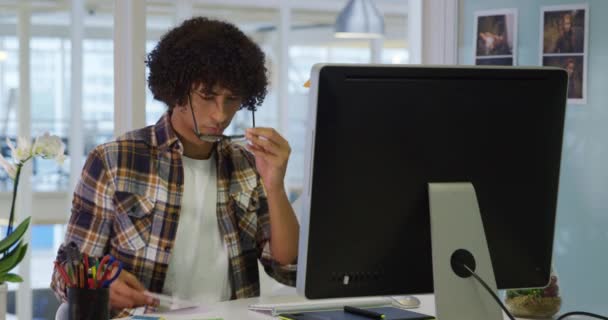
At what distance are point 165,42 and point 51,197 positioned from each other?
7.61 feet

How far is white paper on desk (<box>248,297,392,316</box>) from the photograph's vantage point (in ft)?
5.60

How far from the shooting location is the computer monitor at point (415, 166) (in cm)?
125

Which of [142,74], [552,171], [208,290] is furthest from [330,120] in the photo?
[142,74]

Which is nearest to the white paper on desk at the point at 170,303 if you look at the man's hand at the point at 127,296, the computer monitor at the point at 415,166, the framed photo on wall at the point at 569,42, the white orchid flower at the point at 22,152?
the man's hand at the point at 127,296

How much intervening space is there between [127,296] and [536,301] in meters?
0.87

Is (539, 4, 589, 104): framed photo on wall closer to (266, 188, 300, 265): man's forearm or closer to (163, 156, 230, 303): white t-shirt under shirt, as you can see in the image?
(266, 188, 300, 265): man's forearm

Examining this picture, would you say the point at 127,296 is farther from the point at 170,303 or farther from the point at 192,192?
the point at 192,192

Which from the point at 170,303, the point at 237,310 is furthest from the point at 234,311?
the point at 170,303

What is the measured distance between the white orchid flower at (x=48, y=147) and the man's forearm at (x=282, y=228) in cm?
53

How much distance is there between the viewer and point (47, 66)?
13.7 feet

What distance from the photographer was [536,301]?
178cm

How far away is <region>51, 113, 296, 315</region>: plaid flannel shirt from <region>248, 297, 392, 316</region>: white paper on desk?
300mm

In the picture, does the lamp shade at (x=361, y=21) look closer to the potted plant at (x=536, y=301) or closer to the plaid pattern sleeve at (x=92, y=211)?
the plaid pattern sleeve at (x=92, y=211)

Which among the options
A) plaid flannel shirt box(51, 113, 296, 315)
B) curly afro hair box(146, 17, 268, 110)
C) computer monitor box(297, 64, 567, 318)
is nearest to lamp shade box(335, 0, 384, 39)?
curly afro hair box(146, 17, 268, 110)
